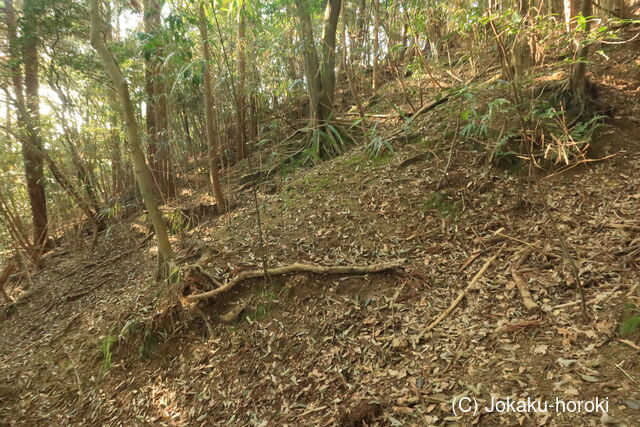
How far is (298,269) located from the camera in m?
4.07

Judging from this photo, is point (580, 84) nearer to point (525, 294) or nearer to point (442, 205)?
point (442, 205)

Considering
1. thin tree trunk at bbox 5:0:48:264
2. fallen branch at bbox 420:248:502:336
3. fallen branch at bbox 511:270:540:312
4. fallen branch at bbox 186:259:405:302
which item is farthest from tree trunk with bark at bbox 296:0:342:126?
thin tree trunk at bbox 5:0:48:264

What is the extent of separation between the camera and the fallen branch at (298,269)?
12.6 feet

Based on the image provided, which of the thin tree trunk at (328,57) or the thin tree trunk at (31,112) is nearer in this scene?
the thin tree trunk at (328,57)

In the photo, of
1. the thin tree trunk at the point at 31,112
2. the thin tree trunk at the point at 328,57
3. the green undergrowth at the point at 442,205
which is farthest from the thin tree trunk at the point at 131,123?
the thin tree trunk at the point at 31,112

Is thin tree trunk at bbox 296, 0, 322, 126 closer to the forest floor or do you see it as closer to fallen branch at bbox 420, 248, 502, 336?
the forest floor

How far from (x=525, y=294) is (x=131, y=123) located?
4506 mm

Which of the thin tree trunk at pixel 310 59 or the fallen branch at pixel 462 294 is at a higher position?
the thin tree trunk at pixel 310 59

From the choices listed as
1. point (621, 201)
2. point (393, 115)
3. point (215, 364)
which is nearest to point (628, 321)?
point (621, 201)

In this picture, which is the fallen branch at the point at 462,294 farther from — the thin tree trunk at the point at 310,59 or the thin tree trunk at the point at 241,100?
the thin tree trunk at the point at 241,100

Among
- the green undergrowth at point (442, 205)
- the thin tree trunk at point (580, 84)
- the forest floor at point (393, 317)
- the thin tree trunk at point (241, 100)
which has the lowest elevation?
the forest floor at point (393, 317)

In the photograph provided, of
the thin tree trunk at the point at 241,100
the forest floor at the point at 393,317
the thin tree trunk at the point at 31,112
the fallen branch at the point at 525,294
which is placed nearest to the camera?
the forest floor at the point at 393,317

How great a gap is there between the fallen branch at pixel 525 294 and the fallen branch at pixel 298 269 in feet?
3.55

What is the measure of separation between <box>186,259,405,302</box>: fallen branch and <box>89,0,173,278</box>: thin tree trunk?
3.19ft
